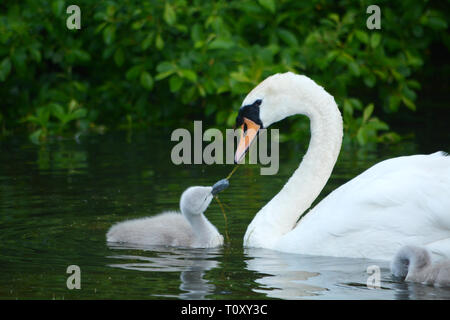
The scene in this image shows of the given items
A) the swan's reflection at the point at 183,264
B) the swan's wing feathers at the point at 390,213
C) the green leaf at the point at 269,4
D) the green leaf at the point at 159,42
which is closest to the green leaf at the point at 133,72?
the green leaf at the point at 159,42

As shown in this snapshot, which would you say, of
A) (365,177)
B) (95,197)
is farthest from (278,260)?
(95,197)

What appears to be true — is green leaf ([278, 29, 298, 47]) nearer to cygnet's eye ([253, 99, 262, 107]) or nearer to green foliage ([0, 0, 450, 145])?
green foliage ([0, 0, 450, 145])

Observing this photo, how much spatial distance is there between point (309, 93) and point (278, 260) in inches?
52.0

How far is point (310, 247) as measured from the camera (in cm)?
629

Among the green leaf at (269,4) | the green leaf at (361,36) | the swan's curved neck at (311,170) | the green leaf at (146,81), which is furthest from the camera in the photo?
the green leaf at (146,81)

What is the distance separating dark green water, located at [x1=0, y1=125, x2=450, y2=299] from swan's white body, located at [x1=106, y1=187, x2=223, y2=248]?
12 centimetres

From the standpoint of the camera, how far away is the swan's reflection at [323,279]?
5.23 m

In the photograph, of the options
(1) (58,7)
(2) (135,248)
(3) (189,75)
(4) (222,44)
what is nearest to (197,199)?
(2) (135,248)

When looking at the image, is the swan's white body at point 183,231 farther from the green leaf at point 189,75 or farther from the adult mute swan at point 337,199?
the green leaf at point 189,75

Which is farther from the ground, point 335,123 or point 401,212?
point 335,123

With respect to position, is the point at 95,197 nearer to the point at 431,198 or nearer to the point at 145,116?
the point at 431,198

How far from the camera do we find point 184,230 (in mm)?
7004

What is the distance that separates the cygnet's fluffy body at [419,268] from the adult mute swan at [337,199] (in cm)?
25

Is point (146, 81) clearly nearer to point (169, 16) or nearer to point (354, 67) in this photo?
point (169, 16)
